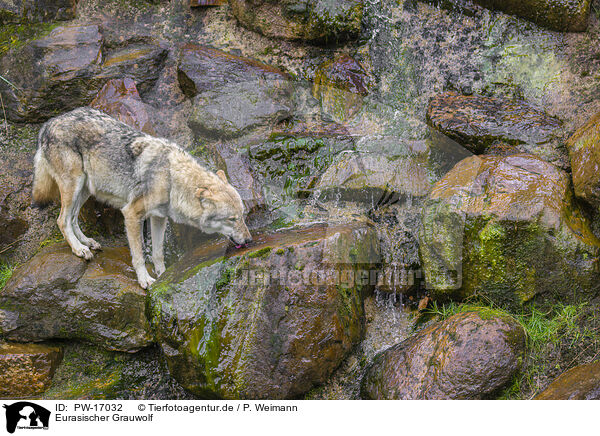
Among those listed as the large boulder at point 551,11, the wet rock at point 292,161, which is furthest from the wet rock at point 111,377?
the large boulder at point 551,11

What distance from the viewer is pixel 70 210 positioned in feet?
21.0

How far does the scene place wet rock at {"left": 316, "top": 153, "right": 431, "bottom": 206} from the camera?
7.09 metres

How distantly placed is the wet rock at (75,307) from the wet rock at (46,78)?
299cm

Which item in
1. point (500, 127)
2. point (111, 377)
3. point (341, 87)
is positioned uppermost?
point (500, 127)

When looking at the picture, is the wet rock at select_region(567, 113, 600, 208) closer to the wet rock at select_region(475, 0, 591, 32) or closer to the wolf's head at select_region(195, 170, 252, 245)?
the wet rock at select_region(475, 0, 591, 32)

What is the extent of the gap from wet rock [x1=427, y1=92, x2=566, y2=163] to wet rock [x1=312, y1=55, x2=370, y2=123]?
134 cm

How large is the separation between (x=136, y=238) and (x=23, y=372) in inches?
77.4

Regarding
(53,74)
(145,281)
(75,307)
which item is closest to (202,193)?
(145,281)

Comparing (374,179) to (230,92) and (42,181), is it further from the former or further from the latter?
(42,181)

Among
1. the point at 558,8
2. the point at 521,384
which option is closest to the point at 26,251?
the point at 521,384

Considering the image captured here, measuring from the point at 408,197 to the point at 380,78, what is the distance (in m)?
2.36

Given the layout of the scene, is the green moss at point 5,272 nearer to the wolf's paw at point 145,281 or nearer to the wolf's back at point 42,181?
the wolf's back at point 42,181

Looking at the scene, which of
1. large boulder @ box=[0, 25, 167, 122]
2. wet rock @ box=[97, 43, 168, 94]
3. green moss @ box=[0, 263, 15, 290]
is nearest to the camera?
green moss @ box=[0, 263, 15, 290]

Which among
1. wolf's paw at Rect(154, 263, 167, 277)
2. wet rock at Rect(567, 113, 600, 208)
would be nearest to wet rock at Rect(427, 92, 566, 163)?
wet rock at Rect(567, 113, 600, 208)
